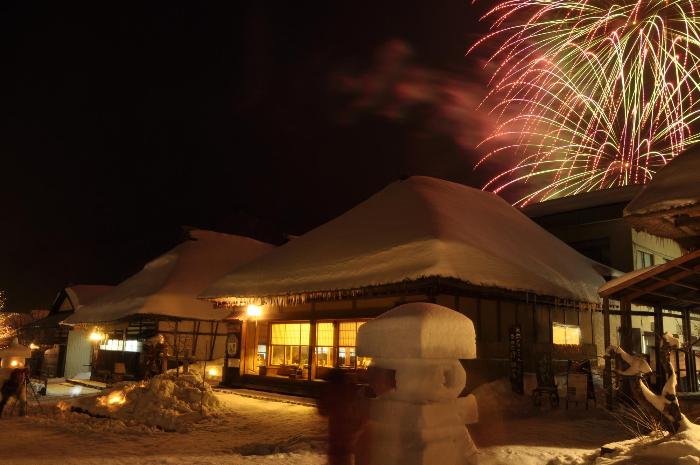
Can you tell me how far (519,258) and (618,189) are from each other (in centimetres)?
1030

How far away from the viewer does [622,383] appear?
38.7 ft

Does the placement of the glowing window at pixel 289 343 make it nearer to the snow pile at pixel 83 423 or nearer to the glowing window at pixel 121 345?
the snow pile at pixel 83 423

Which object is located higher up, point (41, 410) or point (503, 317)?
point (503, 317)

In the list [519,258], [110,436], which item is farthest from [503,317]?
[110,436]

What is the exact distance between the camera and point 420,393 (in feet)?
8.40

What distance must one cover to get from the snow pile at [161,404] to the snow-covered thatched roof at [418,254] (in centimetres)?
358

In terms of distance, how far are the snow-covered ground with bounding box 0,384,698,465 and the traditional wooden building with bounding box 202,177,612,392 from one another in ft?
9.31

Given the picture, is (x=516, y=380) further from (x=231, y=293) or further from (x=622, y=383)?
(x=231, y=293)

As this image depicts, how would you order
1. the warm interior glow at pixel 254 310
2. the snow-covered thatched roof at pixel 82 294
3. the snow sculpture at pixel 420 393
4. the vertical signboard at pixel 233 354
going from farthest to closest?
the snow-covered thatched roof at pixel 82 294
the vertical signboard at pixel 233 354
the warm interior glow at pixel 254 310
the snow sculpture at pixel 420 393

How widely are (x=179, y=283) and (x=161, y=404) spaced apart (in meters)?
12.5

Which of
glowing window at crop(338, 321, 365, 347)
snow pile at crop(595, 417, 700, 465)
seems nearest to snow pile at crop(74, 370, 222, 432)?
glowing window at crop(338, 321, 365, 347)

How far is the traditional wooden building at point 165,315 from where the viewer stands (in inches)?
877

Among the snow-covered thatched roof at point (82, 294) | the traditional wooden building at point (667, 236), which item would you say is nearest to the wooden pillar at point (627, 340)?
the traditional wooden building at point (667, 236)

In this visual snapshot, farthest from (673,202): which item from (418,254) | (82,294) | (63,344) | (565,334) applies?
(82,294)
